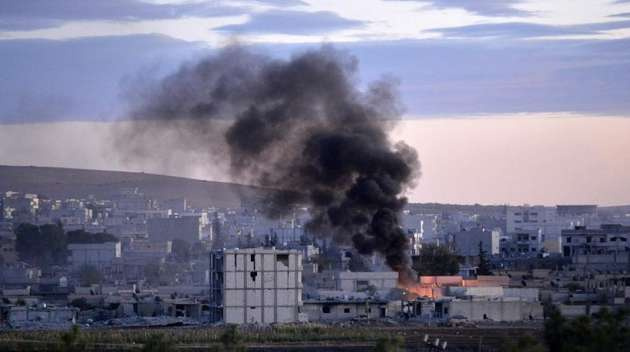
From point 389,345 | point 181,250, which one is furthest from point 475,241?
point 389,345

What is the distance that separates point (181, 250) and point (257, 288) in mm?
77920

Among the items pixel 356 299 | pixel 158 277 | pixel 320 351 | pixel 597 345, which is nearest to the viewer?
pixel 597 345

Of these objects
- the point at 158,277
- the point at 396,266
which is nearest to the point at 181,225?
the point at 158,277

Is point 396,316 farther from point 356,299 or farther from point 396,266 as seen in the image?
point 396,266

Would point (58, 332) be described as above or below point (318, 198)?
below

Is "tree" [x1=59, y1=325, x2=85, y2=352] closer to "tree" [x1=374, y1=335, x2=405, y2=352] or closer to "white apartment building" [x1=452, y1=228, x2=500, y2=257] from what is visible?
"tree" [x1=374, y1=335, x2=405, y2=352]

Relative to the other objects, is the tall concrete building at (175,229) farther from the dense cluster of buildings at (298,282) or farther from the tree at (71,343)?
the tree at (71,343)

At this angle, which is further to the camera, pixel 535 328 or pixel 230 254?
pixel 230 254

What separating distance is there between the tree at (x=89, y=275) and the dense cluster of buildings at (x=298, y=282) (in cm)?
12

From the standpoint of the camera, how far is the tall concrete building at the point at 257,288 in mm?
67125

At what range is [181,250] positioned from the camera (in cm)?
14475

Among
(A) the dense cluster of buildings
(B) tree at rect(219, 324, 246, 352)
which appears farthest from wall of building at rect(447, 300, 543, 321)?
(B) tree at rect(219, 324, 246, 352)

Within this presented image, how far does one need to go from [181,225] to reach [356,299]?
91.6 m

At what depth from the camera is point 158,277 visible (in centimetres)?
11562
